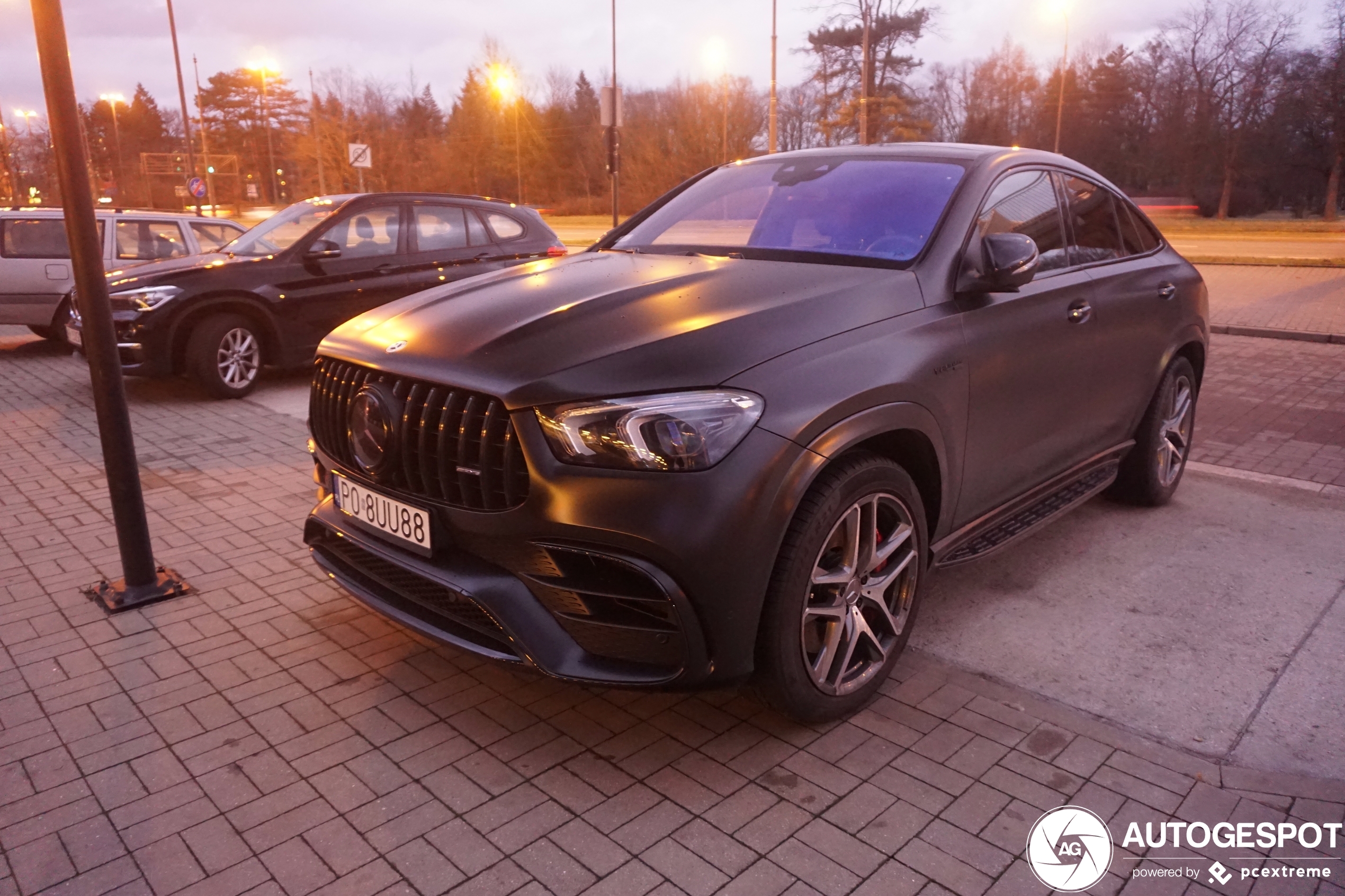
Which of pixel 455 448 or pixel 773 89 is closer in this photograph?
pixel 455 448

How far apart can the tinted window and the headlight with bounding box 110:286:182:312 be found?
2.82 metres

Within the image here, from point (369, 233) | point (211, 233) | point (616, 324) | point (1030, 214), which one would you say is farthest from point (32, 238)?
point (1030, 214)

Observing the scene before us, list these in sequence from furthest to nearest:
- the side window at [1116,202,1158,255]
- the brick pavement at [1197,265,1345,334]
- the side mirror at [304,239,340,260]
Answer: the brick pavement at [1197,265,1345,334]
the side mirror at [304,239,340,260]
the side window at [1116,202,1158,255]

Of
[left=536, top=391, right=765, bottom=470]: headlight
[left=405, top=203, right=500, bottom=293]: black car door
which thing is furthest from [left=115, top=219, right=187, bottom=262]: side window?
[left=536, top=391, right=765, bottom=470]: headlight

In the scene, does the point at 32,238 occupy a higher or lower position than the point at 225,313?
higher

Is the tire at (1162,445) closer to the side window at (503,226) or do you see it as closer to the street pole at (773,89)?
the side window at (503,226)

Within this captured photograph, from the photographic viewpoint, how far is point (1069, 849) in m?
2.49

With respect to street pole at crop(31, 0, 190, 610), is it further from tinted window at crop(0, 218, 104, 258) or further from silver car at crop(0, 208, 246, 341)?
tinted window at crop(0, 218, 104, 258)

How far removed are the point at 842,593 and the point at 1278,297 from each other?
1453 centimetres

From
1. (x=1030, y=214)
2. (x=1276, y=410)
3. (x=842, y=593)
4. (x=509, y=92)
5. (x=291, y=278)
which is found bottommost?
(x=1276, y=410)

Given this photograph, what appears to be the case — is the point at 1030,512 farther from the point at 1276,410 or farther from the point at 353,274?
the point at 353,274

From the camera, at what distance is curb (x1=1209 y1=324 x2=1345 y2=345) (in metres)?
10.8

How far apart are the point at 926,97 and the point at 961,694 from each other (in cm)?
5292

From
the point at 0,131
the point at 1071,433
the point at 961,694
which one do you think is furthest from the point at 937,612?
the point at 0,131
